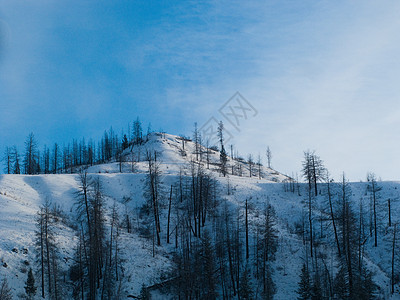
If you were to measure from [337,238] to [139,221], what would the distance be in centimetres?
3164

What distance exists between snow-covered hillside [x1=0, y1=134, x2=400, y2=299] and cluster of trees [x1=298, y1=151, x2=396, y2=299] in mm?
733

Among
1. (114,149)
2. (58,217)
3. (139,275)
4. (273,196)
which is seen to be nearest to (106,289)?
(139,275)

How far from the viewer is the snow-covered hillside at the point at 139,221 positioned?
Result: 1441 inches

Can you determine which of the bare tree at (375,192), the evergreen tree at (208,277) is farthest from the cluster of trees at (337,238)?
the evergreen tree at (208,277)

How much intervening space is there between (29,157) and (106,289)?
57387 mm

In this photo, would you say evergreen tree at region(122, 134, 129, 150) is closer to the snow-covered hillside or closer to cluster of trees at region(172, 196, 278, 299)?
the snow-covered hillside

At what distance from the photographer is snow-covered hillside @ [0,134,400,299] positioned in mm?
36594

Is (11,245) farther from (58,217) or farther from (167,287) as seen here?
(167,287)

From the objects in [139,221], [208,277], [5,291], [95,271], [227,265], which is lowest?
[227,265]

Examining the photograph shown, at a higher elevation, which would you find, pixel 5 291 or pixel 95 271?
pixel 5 291

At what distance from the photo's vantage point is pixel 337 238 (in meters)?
45.8

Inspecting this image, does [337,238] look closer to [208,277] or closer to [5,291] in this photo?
[208,277]

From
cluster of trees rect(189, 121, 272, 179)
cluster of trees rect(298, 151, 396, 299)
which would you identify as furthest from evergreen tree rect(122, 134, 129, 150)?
cluster of trees rect(298, 151, 396, 299)

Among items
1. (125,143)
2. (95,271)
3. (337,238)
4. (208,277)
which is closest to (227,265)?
(208,277)
